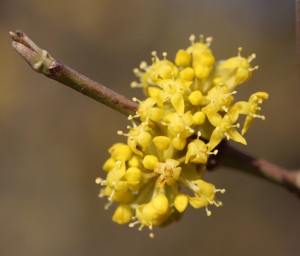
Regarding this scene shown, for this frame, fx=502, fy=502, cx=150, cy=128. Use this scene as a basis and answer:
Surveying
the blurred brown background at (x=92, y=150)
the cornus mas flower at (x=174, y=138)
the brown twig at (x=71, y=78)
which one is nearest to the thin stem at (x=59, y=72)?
the brown twig at (x=71, y=78)

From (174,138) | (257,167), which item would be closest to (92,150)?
(257,167)

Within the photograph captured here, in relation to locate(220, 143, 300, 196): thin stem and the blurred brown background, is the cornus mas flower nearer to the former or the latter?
locate(220, 143, 300, 196): thin stem

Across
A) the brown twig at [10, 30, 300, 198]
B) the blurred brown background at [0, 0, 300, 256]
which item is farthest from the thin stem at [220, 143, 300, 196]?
the blurred brown background at [0, 0, 300, 256]

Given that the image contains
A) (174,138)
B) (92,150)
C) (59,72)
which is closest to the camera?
(59,72)

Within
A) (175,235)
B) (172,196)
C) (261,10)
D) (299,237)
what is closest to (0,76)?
(175,235)

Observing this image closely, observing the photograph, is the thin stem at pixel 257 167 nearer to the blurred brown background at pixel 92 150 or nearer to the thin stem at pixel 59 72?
the thin stem at pixel 59 72

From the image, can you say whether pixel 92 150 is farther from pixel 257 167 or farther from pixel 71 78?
pixel 71 78
